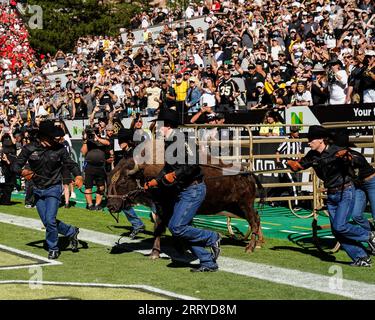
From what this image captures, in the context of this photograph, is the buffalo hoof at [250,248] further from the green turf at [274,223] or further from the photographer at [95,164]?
the photographer at [95,164]

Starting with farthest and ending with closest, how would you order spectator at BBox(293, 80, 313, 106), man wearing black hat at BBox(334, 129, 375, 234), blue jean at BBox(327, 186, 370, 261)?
1. spectator at BBox(293, 80, 313, 106)
2. man wearing black hat at BBox(334, 129, 375, 234)
3. blue jean at BBox(327, 186, 370, 261)

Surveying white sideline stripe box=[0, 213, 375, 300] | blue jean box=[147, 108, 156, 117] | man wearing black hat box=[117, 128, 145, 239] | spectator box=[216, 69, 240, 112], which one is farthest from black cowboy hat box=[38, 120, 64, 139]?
blue jean box=[147, 108, 156, 117]

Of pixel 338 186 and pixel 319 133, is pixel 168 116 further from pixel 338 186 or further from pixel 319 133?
pixel 338 186

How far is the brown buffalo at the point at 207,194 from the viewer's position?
39.9 ft

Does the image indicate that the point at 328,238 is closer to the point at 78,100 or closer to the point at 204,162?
the point at 204,162

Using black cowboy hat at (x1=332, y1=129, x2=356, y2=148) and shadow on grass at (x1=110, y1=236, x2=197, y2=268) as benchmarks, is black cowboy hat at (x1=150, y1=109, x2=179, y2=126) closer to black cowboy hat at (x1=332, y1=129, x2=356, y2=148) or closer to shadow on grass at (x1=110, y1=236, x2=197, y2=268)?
shadow on grass at (x1=110, y1=236, x2=197, y2=268)

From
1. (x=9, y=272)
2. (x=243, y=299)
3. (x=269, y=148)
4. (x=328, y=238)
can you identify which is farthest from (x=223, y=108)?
(x=243, y=299)

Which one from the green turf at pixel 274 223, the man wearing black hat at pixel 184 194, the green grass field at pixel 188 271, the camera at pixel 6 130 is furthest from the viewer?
the camera at pixel 6 130

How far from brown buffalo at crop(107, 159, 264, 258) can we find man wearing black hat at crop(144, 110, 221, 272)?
0.86 meters

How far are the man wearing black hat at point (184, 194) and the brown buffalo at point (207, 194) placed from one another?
2.82ft

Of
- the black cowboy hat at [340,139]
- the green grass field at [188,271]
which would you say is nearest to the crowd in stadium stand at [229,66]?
the green grass field at [188,271]

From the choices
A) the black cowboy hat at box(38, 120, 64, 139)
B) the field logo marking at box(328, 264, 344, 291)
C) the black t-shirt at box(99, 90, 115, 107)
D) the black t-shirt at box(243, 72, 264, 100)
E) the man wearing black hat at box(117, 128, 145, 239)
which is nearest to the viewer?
the field logo marking at box(328, 264, 344, 291)

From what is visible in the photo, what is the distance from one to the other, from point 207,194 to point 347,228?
2.47 m

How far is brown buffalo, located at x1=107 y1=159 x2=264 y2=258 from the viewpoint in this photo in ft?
39.9
